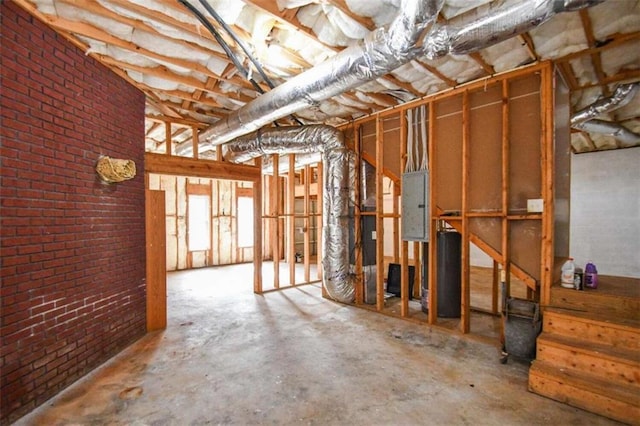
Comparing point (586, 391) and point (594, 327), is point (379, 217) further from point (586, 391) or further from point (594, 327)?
point (586, 391)

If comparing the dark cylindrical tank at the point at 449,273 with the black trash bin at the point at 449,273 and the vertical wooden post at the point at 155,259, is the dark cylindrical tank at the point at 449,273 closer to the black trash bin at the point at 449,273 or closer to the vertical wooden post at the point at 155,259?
the black trash bin at the point at 449,273

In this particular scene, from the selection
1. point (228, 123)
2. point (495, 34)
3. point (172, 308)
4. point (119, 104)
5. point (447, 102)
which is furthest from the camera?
point (172, 308)

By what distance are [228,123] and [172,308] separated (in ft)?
9.18

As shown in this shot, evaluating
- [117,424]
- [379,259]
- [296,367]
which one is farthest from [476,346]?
[117,424]

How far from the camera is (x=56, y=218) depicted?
2.31 meters

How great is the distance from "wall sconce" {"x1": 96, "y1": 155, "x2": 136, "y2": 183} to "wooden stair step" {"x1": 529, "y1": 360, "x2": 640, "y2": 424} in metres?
3.88

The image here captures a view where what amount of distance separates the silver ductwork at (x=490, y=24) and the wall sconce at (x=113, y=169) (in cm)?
281

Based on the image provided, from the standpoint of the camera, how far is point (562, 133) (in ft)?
10.5

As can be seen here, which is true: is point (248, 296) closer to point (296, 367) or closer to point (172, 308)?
point (172, 308)

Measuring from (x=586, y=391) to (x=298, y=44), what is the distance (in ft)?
11.5

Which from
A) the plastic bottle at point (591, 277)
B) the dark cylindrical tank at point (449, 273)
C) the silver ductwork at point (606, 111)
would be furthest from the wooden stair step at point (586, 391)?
the silver ductwork at point (606, 111)

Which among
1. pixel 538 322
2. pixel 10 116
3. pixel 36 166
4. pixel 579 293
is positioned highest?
pixel 10 116

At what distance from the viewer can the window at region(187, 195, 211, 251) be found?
24.8 feet

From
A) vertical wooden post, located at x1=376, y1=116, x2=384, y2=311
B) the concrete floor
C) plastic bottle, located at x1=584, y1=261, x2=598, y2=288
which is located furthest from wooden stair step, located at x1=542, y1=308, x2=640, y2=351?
vertical wooden post, located at x1=376, y1=116, x2=384, y2=311
